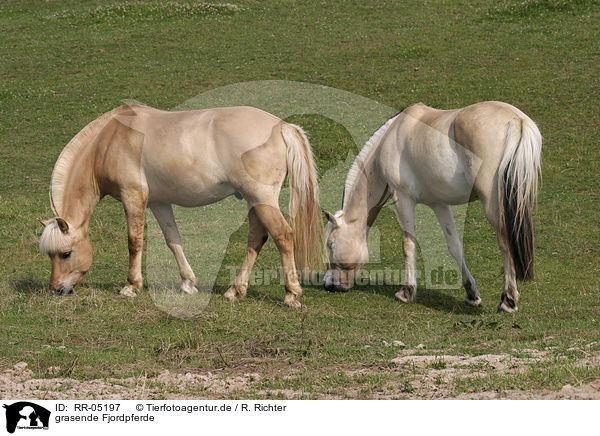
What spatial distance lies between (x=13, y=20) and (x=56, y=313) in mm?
25358

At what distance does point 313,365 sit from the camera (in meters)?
6.59

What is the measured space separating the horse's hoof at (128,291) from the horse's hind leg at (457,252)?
406cm

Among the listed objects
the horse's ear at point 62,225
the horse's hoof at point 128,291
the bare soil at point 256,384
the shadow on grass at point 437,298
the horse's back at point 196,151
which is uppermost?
the horse's back at point 196,151

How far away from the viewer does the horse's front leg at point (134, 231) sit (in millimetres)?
9492

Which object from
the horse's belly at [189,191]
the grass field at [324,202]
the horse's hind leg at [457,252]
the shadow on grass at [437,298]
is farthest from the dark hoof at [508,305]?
the horse's belly at [189,191]

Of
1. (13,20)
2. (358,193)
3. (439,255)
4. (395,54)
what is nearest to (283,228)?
(358,193)

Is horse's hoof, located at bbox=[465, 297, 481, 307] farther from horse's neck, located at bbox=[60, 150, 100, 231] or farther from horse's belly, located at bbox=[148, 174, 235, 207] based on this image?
horse's neck, located at bbox=[60, 150, 100, 231]

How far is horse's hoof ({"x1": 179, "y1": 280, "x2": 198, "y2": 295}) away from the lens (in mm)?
9836

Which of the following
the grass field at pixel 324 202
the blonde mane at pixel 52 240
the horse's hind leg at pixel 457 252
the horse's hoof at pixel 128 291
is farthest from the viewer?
the horse's hoof at pixel 128 291

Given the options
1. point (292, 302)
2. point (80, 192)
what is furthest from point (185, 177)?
point (292, 302)

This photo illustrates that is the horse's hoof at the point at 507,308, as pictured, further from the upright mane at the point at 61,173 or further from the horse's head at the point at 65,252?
the upright mane at the point at 61,173

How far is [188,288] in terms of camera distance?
9852 mm

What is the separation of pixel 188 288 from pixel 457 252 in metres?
3.53

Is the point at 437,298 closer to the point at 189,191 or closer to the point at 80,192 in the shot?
the point at 189,191
